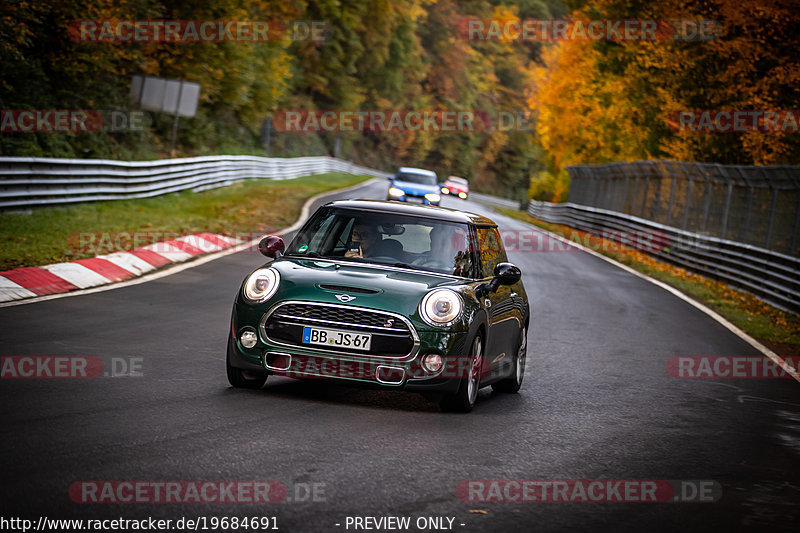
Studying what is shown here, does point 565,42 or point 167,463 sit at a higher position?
point 565,42

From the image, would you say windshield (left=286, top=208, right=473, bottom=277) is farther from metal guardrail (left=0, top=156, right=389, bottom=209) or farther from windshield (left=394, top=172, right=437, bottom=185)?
windshield (left=394, top=172, right=437, bottom=185)

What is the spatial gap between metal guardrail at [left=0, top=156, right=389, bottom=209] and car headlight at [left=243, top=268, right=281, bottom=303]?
9.75 m

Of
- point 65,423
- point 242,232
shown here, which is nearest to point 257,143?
point 242,232

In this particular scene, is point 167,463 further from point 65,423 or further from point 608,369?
point 608,369

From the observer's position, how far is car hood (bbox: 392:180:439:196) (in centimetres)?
3756

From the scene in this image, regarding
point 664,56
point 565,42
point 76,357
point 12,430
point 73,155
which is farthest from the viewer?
point 565,42

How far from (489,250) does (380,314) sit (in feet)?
6.51

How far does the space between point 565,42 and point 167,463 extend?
54354 millimetres

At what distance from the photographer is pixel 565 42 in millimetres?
57344

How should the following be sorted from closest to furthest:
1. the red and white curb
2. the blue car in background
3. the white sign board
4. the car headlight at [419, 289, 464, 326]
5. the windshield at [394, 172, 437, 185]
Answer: the car headlight at [419, 289, 464, 326] < the red and white curb < the white sign board < the blue car in background < the windshield at [394, 172, 437, 185]

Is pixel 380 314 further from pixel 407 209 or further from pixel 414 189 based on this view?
pixel 414 189

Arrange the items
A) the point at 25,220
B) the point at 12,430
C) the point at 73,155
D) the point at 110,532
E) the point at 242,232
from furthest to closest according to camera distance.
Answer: the point at 73,155 < the point at 242,232 < the point at 25,220 < the point at 12,430 < the point at 110,532

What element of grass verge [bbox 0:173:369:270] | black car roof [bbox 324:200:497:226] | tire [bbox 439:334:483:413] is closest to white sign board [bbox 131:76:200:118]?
grass verge [bbox 0:173:369:270]

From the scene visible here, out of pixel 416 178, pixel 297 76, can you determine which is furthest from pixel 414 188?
pixel 297 76
